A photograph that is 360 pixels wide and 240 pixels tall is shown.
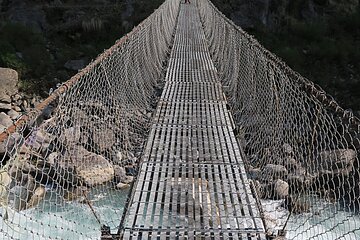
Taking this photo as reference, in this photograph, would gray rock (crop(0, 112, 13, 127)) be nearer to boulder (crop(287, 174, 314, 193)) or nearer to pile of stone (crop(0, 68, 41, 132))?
pile of stone (crop(0, 68, 41, 132))

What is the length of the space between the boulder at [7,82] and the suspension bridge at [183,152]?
193 centimetres

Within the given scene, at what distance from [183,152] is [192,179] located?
29 centimetres

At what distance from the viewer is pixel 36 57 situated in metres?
6.41

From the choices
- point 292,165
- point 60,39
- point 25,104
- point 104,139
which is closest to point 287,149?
point 292,165

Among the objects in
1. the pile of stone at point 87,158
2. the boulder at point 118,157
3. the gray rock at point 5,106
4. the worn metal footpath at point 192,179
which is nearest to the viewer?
the worn metal footpath at point 192,179

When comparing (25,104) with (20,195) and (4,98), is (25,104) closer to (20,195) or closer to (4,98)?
(4,98)

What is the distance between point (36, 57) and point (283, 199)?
4.32 m

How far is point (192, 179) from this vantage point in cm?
210

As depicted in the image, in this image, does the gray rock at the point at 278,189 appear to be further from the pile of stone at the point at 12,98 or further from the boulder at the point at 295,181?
the pile of stone at the point at 12,98

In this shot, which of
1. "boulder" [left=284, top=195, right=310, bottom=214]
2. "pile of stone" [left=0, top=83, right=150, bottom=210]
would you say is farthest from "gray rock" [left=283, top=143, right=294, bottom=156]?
"pile of stone" [left=0, top=83, right=150, bottom=210]

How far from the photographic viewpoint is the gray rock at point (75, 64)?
21.1 feet

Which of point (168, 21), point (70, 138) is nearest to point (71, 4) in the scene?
point (168, 21)

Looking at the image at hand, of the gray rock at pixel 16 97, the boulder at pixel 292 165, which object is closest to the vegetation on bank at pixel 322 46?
the boulder at pixel 292 165

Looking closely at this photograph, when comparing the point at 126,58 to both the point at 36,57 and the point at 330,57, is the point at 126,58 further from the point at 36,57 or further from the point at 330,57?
the point at 330,57
